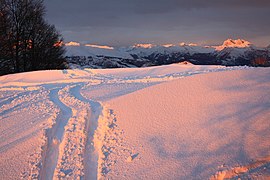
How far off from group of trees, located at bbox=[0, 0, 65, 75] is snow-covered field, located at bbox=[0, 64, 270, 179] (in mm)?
14687

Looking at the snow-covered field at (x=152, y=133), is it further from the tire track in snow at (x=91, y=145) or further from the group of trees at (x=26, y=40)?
the group of trees at (x=26, y=40)

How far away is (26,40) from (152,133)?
20.6 m

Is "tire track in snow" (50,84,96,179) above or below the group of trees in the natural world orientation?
below

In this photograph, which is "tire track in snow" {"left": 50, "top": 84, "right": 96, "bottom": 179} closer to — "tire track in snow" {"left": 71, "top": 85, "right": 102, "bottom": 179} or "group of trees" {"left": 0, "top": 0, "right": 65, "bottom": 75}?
"tire track in snow" {"left": 71, "top": 85, "right": 102, "bottom": 179}

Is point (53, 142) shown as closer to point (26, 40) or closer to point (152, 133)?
point (152, 133)

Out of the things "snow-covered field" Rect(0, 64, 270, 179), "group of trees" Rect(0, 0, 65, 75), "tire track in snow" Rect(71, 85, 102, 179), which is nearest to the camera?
"snow-covered field" Rect(0, 64, 270, 179)

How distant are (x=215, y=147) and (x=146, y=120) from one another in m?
1.92

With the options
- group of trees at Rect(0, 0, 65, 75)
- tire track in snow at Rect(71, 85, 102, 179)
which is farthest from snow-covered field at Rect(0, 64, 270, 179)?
group of trees at Rect(0, 0, 65, 75)

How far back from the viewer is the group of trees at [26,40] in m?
20.9

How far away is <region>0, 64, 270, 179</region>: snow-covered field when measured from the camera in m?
4.42

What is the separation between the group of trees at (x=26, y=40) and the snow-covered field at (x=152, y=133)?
14687 mm

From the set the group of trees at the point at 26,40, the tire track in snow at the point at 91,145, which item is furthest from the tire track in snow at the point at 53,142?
the group of trees at the point at 26,40

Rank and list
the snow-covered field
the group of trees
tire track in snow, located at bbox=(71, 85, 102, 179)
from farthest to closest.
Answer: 1. the group of trees
2. tire track in snow, located at bbox=(71, 85, 102, 179)
3. the snow-covered field

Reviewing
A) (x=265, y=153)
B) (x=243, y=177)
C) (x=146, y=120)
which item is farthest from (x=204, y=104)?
(x=243, y=177)
